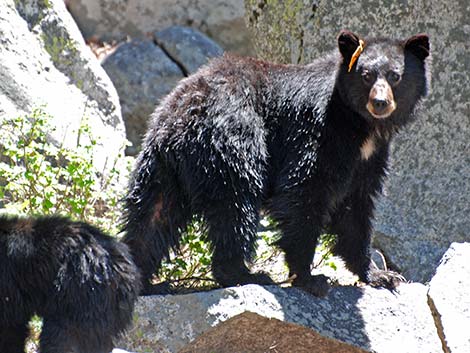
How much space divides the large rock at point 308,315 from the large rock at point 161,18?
9.01 metres

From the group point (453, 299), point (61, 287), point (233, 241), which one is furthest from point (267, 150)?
point (61, 287)

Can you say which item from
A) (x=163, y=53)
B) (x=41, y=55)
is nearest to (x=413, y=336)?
(x=41, y=55)

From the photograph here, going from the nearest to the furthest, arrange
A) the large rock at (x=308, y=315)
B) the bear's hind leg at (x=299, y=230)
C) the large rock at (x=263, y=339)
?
the large rock at (x=308, y=315)
the large rock at (x=263, y=339)
the bear's hind leg at (x=299, y=230)

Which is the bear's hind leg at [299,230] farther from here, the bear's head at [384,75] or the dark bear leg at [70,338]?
the dark bear leg at [70,338]

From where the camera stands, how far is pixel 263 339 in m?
7.71

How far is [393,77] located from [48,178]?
2.53 m

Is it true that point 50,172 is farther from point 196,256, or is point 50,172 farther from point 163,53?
point 163,53

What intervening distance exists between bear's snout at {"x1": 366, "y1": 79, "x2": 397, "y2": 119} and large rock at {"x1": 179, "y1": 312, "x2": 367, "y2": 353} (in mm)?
1553

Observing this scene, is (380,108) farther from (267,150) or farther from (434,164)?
(434,164)

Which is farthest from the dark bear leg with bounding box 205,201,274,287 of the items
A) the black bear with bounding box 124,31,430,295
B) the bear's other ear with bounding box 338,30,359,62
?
the bear's other ear with bounding box 338,30,359,62

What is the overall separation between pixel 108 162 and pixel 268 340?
2393 mm

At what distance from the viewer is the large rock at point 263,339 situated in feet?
24.7

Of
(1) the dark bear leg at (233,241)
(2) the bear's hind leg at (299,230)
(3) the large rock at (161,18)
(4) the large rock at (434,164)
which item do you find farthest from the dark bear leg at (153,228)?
(3) the large rock at (161,18)

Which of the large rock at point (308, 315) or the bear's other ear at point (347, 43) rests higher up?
the bear's other ear at point (347, 43)
